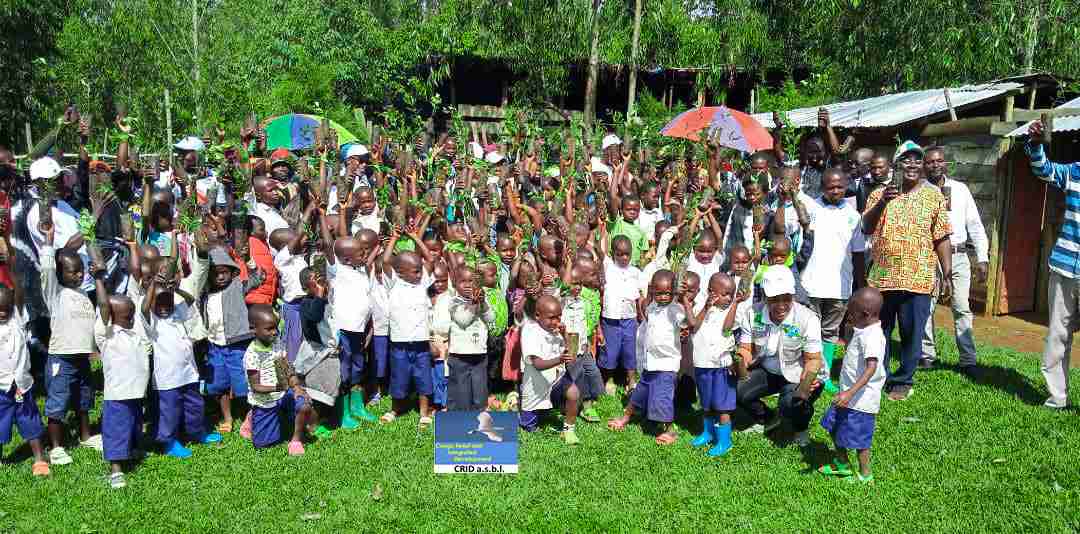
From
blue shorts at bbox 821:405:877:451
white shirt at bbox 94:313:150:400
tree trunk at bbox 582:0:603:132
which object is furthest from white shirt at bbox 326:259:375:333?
tree trunk at bbox 582:0:603:132

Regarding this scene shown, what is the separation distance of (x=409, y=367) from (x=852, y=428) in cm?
329

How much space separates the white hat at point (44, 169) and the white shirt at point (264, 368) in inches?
92.1

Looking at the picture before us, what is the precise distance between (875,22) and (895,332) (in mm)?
11205

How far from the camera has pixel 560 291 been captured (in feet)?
20.7

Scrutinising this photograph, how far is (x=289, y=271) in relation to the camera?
6707 millimetres

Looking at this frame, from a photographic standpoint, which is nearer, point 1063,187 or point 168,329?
point 168,329

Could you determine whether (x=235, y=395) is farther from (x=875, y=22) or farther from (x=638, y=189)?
(x=875, y=22)

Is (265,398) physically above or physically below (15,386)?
below

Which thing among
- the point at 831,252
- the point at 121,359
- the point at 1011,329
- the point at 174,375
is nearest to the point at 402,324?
the point at 174,375

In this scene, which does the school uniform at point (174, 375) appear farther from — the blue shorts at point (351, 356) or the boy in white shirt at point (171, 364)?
the blue shorts at point (351, 356)

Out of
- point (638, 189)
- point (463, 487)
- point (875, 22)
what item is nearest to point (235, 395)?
point (463, 487)

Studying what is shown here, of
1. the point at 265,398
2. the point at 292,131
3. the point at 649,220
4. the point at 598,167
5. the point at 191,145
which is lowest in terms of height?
the point at 265,398

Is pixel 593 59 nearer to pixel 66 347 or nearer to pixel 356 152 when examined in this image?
pixel 356 152

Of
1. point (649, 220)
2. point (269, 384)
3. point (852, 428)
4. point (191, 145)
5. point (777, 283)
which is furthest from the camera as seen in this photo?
point (191, 145)
